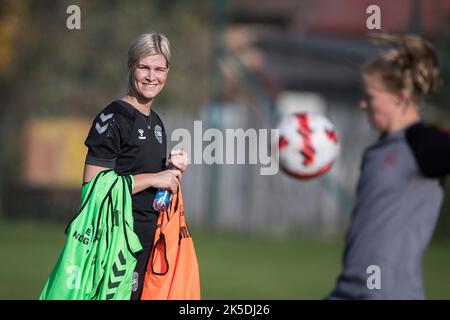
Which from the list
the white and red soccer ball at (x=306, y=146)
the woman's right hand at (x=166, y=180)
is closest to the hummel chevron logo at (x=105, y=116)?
the woman's right hand at (x=166, y=180)

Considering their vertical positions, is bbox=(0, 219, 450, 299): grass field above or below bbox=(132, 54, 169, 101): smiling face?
below

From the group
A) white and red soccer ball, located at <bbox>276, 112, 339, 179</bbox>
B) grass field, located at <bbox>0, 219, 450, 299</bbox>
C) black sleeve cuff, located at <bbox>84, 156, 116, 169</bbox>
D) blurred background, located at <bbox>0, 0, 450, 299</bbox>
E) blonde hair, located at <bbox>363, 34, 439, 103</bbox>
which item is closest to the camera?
blonde hair, located at <bbox>363, 34, 439, 103</bbox>

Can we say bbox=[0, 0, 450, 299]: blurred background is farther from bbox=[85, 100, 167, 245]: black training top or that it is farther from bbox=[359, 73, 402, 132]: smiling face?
bbox=[359, 73, 402, 132]: smiling face

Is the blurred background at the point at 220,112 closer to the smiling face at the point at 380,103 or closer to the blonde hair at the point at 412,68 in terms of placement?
the smiling face at the point at 380,103

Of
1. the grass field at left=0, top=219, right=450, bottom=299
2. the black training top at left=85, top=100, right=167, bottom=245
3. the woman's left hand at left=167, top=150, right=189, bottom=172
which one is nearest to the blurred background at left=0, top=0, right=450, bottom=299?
the grass field at left=0, top=219, right=450, bottom=299

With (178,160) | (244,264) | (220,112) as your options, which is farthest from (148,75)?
(220,112)

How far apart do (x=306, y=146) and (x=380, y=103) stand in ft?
4.92

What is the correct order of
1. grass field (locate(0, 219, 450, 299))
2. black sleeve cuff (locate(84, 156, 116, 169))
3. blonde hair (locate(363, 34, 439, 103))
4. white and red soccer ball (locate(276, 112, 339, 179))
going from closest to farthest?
blonde hair (locate(363, 34, 439, 103))
black sleeve cuff (locate(84, 156, 116, 169))
white and red soccer ball (locate(276, 112, 339, 179))
grass field (locate(0, 219, 450, 299))

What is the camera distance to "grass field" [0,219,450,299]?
1030cm

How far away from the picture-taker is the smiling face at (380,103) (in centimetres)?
450

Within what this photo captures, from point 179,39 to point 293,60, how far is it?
4086 mm

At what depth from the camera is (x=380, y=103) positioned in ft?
14.8

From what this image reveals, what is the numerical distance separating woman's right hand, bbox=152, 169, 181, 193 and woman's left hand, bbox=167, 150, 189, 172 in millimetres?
35
